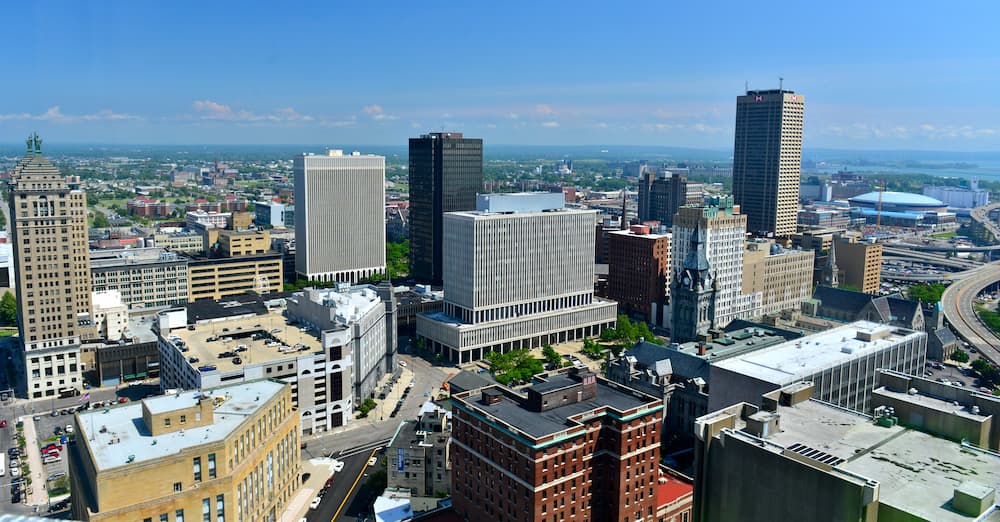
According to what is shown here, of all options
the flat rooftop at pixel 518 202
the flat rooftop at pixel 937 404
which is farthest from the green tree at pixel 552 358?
the flat rooftop at pixel 937 404

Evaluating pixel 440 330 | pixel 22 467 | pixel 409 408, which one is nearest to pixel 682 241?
pixel 440 330

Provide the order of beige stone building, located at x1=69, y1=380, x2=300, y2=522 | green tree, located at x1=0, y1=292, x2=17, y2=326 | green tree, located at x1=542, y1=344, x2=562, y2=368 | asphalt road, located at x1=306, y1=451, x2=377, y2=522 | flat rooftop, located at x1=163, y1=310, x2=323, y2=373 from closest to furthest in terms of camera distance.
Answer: beige stone building, located at x1=69, y1=380, x2=300, y2=522
asphalt road, located at x1=306, y1=451, x2=377, y2=522
flat rooftop, located at x1=163, y1=310, x2=323, y2=373
green tree, located at x1=542, y1=344, x2=562, y2=368
green tree, located at x1=0, y1=292, x2=17, y2=326

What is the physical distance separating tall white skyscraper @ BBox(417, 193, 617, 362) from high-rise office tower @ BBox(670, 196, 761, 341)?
23578 millimetres

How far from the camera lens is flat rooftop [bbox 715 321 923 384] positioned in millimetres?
100938

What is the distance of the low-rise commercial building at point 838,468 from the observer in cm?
3984

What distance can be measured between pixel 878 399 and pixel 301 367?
3649 inches

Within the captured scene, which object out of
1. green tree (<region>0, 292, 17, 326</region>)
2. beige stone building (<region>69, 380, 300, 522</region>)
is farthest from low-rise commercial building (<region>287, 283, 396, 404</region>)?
green tree (<region>0, 292, 17, 326</region>)

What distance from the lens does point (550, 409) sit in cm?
8631

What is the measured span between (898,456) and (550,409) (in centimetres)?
4409

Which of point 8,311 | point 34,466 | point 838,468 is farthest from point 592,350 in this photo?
point 8,311

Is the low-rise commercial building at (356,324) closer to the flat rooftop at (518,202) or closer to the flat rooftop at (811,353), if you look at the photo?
the flat rooftop at (518,202)

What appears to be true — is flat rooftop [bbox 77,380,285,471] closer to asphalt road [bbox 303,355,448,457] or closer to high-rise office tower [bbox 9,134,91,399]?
asphalt road [bbox 303,355,448,457]

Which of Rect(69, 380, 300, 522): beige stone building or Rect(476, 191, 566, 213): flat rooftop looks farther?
Rect(476, 191, 566, 213): flat rooftop

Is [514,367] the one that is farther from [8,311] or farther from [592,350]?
[8,311]
